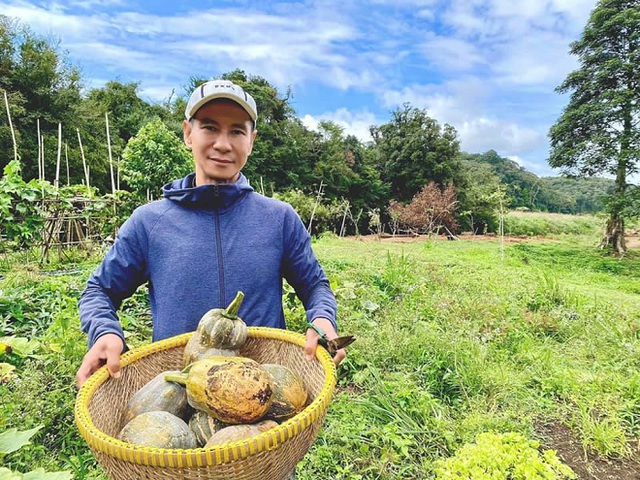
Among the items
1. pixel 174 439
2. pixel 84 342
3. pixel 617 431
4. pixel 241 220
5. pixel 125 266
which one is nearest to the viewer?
pixel 174 439

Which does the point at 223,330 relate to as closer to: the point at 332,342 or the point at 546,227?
the point at 332,342

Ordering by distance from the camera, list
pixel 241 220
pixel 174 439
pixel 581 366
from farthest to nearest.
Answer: pixel 581 366, pixel 241 220, pixel 174 439

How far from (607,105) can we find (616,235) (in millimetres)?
4829

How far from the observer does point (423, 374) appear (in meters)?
3.35

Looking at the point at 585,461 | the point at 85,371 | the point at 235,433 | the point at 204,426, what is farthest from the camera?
the point at 585,461

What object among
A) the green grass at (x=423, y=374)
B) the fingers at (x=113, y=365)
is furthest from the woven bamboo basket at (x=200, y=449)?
the green grass at (x=423, y=374)

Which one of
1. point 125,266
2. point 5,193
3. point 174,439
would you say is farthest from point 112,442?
point 5,193

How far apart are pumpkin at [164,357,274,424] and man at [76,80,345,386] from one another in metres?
A: 0.41

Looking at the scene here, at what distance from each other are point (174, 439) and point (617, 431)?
9.41 feet

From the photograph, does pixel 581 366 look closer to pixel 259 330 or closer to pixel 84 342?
pixel 259 330

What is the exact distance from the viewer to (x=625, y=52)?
15922mm

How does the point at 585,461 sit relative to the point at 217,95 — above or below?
below

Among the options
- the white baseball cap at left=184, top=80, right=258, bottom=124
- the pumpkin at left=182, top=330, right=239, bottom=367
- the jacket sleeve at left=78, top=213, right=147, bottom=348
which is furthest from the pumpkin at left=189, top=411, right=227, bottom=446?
the white baseball cap at left=184, top=80, right=258, bottom=124

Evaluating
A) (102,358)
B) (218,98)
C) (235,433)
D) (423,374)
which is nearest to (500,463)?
(235,433)
